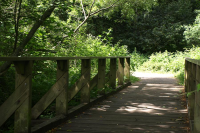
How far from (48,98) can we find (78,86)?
1.26 metres

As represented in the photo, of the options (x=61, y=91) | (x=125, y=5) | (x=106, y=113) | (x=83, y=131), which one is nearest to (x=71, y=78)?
(x=106, y=113)

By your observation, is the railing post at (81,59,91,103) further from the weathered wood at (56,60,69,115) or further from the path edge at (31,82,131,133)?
the weathered wood at (56,60,69,115)

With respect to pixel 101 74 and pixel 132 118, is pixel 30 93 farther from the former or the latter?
pixel 101 74

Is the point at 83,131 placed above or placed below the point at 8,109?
below

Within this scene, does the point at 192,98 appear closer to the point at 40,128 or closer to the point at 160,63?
the point at 40,128

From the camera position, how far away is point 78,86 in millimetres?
5520

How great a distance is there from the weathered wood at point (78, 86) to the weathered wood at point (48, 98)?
926 mm

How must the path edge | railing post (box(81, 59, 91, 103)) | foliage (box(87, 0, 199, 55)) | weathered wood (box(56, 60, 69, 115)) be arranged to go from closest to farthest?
the path edge
weathered wood (box(56, 60, 69, 115))
railing post (box(81, 59, 91, 103))
foliage (box(87, 0, 199, 55))

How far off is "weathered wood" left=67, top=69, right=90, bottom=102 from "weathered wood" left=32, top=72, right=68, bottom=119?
3.04ft

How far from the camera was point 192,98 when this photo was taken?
4.57 m

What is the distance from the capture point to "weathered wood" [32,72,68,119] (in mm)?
4312

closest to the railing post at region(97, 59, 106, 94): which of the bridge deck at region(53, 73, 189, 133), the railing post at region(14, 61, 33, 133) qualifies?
the bridge deck at region(53, 73, 189, 133)

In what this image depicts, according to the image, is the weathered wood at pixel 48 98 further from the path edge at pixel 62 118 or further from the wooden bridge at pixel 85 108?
the path edge at pixel 62 118

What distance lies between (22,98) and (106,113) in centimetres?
245
